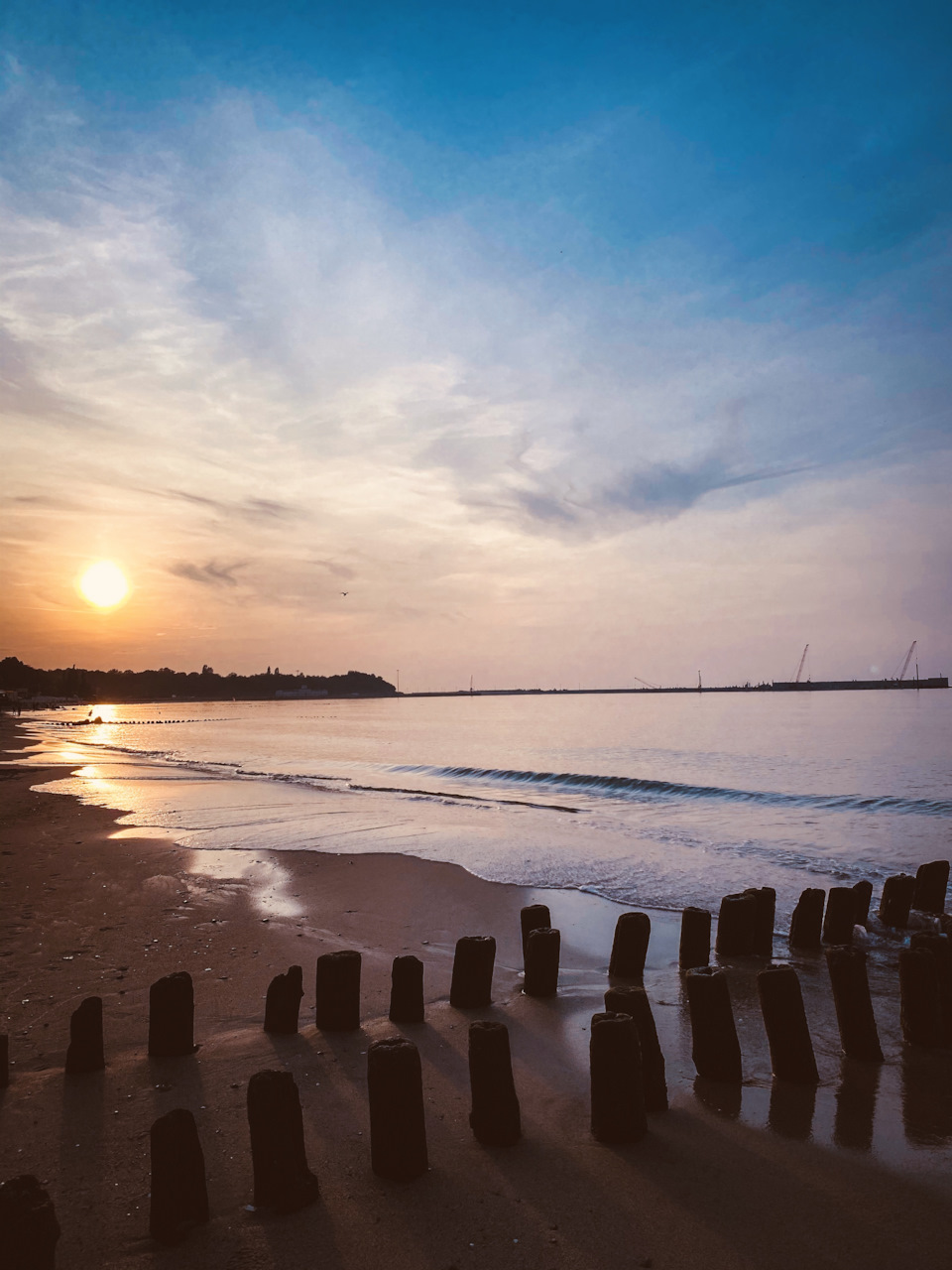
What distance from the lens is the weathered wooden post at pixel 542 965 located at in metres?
7.25

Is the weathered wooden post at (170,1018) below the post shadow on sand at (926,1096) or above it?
above

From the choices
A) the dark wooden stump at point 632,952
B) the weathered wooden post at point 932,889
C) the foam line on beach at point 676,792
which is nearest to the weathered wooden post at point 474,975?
the dark wooden stump at point 632,952

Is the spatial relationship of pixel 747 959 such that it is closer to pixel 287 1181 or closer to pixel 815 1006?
pixel 815 1006

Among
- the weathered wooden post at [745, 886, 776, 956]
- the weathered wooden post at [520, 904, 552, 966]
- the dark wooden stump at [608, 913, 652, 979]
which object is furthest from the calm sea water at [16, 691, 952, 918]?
the weathered wooden post at [520, 904, 552, 966]

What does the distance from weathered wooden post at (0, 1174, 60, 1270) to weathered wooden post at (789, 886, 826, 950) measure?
830 cm

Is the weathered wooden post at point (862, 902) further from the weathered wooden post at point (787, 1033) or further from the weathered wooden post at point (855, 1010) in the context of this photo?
the weathered wooden post at point (787, 1033)

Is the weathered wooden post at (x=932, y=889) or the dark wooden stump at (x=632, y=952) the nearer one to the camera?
the dark wooden stump at (x=632, y=952)

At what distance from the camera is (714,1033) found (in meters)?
5.42

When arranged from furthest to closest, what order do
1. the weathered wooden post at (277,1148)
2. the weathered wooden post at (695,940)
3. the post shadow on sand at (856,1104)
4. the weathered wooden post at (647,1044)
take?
the weathered wooden post at (695,940) < the weathered wooden post at (647,1044) < the post shadow on sand at (856,1104) < the weathered wooden post at (277,1148)

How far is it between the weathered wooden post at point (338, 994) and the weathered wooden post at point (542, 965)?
1961 mm

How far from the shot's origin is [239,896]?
36.9ft

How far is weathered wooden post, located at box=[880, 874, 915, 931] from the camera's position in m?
9.89

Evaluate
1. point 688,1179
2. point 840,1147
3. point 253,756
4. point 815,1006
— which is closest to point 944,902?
point 815,1006

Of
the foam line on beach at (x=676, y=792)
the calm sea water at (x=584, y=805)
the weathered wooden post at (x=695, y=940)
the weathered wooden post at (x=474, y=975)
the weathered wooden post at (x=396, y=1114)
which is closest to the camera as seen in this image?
the weathered wooden post at (x=396, y=1114)
